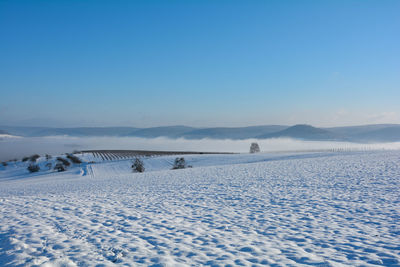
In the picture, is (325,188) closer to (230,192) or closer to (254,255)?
(230,192)

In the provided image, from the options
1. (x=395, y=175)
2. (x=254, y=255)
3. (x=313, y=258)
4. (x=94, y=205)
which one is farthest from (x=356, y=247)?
(x=395, y=175)

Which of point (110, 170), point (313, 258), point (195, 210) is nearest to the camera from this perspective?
point (313, 258)

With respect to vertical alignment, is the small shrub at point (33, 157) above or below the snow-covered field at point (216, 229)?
below

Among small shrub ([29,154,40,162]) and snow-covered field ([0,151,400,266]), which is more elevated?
snow-covered field ([0,151,400,266])

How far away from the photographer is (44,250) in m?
7.35

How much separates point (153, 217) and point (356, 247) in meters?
7.80

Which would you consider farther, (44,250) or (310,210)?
(310,210)

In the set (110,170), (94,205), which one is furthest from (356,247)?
(110,170)

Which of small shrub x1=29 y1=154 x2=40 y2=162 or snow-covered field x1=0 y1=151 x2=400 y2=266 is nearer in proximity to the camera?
snow-covered field x1=0 y1=151 x2=400 y2=266

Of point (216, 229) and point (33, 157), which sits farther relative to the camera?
point (33, 157)

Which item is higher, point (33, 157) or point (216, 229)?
point (216, 229)

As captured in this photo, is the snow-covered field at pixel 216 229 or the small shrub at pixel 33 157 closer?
the snow-covered field at pixel 216 229

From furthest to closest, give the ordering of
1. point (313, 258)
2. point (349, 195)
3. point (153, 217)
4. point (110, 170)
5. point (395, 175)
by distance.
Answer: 1. point (110, 170)
2. point (395, 175)
3. point (349, 195)
4. point (153, 217)
5. point (313, 258)

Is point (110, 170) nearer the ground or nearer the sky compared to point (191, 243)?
nearer the ground
